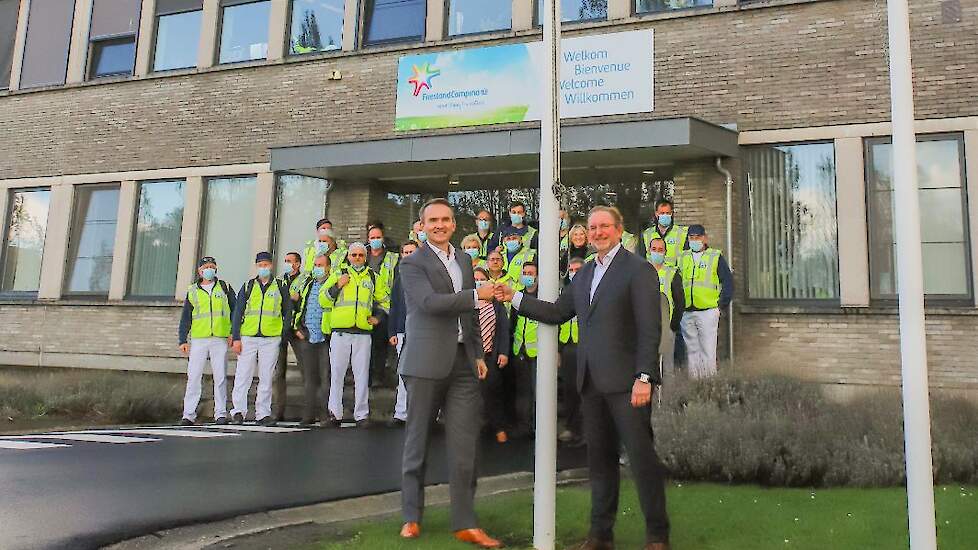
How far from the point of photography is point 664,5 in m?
13.0

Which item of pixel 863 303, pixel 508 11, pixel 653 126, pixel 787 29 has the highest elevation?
pixel 508 11

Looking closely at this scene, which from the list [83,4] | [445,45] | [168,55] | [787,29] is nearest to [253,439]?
[445,45]

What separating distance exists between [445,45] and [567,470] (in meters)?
8.94

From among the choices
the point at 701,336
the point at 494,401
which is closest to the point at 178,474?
the point at 494,401

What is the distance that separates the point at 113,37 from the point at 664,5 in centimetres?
1146

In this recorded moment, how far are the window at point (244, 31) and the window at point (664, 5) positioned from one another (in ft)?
23.1

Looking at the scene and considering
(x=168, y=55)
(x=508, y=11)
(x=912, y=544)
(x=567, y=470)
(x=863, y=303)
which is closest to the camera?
(x=912, y=544)

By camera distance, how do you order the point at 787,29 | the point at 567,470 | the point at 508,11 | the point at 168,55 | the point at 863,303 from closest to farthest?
the point at 567,470 < the point at 863,303 < the point at 787,29 < the point at 508,11 < the point at 168,55

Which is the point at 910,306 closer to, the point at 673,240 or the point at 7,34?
the point at 673,240

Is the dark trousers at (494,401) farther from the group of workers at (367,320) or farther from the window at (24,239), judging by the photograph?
the window at (24,239)

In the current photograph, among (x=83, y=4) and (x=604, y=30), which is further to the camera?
(x=83, y=4)

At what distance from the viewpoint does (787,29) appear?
39.7 feet

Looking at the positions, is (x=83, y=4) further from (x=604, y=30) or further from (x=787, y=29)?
(x=787, y=29)

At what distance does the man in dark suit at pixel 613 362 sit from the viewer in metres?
4.64
